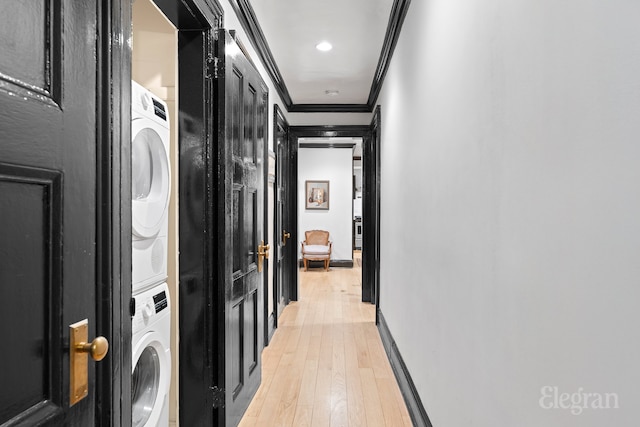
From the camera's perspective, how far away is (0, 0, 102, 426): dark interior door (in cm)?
79

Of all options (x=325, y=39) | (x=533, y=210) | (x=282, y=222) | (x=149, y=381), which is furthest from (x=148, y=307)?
(x=282, y=222)

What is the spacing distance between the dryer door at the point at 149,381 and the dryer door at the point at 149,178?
0.47 meters

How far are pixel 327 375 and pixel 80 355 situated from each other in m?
2.37

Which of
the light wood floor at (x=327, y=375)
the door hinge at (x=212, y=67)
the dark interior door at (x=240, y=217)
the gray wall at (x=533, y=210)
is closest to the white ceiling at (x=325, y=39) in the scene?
the dark interior door at (x=240, y=217)

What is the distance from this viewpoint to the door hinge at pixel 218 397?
2039mm

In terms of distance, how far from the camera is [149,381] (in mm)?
1795

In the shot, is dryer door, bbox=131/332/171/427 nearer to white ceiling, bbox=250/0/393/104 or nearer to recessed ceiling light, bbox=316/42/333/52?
white ceiling, bbox=250/0/393/104

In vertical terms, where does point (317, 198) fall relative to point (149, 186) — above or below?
above

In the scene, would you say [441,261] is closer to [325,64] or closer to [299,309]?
[325,64]

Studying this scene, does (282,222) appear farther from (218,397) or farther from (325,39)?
(218,397)

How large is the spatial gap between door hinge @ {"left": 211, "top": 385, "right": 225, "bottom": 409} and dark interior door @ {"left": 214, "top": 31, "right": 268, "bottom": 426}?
0.02 metres

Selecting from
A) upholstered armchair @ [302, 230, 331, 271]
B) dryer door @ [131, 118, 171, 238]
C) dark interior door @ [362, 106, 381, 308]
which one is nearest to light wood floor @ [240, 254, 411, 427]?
dark interior door @ [362, 106, 381, 308]

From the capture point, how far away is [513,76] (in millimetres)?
1056

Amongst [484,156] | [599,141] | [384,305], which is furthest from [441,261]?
[384,305]
